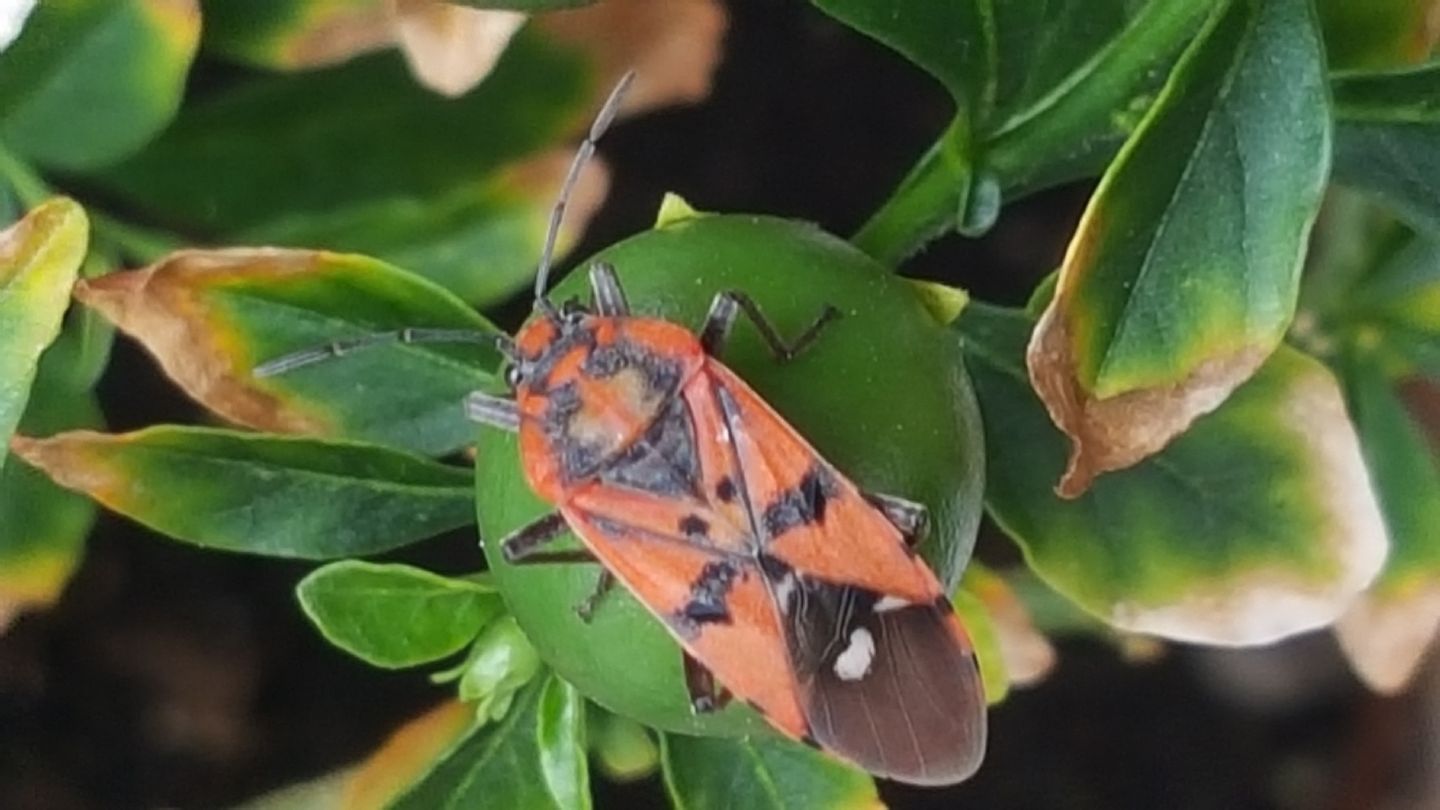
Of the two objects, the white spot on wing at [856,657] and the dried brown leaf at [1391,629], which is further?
the dried brown leaf at [1391,629]

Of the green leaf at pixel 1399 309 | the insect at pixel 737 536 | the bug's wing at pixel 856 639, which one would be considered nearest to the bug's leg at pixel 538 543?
the insect at pixel 737 536

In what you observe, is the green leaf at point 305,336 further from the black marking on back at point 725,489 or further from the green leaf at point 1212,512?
the green leaf at point 1212,512

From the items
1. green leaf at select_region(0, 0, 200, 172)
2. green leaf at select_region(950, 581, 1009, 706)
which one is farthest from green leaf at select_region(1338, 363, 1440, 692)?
green leaf at select_region(0, 0, 200, 172)

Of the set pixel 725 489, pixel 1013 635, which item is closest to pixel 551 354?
pixel 725 489

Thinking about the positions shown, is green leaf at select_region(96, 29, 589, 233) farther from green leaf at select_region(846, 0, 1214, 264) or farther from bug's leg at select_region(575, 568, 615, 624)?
bug's leg at select_region(575, 568, 615, 624)

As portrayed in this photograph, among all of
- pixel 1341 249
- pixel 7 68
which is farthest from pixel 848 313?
pixel 1341 249

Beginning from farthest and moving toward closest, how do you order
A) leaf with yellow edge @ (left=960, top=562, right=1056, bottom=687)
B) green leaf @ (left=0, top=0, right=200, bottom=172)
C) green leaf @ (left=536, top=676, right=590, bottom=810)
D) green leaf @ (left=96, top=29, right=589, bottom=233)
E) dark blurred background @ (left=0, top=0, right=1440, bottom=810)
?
dark blurred background @ (left=0, top=0, right=1440, bottom=810)
green leaf @ (left=96, top=29, right=589, bottom=233)
leaf with yellow edge @ (left=960, top=562, right=1056, bottom=687)
green leaf @ (left=0, top=0, right=200, bottom=172)
green leaf @ (left=536, top=676, right=590, bottom=810)

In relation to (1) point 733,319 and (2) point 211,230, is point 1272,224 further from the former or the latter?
(2) point 211,230
